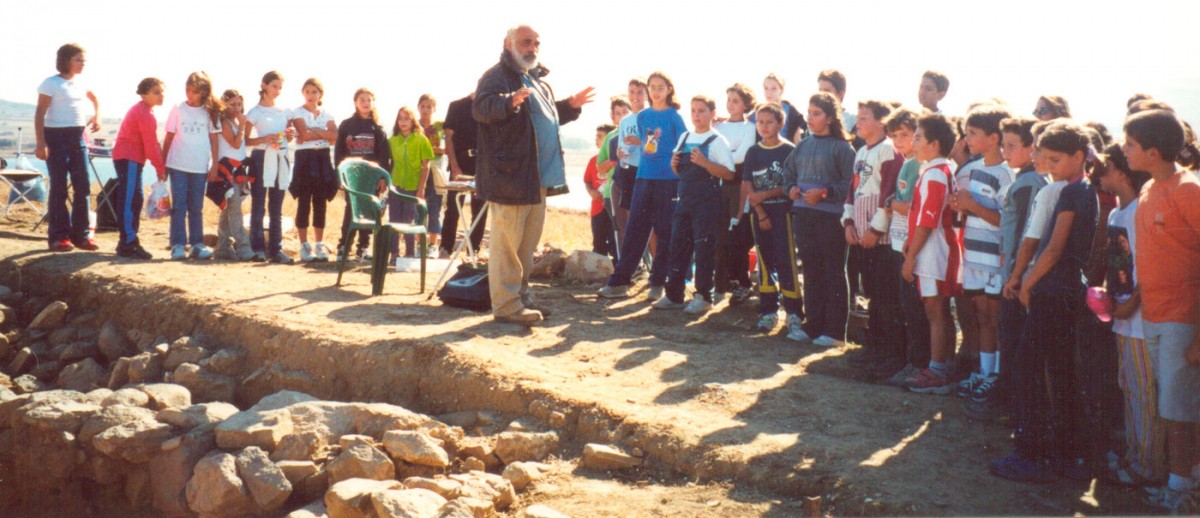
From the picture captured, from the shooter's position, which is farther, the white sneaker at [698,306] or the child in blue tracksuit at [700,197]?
the white sneaker at [698,306]

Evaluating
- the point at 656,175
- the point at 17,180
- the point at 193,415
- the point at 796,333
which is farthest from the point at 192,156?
the point at 796,333

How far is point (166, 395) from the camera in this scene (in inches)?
275

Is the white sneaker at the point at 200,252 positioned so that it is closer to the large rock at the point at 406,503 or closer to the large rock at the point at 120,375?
the large rock at the point at 120,375

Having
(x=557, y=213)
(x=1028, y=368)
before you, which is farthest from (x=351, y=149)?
(x=557, y=213)

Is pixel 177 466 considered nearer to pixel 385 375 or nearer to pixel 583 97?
pixel 385 375

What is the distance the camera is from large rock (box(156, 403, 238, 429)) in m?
6.37

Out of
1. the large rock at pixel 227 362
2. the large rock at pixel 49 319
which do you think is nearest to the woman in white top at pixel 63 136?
the large rock at pixel 49 319

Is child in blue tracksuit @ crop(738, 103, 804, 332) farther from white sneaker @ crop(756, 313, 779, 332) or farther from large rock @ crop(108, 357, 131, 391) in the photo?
large rock @ crop(108, 357, 131, 391)

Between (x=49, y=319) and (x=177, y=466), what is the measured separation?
12.1 feet

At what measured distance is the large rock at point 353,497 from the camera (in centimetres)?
501

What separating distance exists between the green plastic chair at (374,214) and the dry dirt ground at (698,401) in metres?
0.23

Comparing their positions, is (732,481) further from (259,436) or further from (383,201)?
(383,201)

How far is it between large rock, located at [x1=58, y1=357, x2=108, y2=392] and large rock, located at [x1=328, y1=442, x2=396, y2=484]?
11.6 ft

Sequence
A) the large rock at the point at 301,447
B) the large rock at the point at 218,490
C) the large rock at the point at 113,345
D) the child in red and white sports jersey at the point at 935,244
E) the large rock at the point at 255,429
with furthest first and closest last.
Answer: the large rock at the point at 113,345, the child in red and white sports jersey at the point at 935,244, the large rock at the point at 255,429, the large rock at the point at 301,447, the large rock at the point at 218,490
